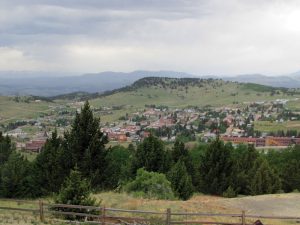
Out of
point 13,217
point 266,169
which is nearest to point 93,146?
point 13,217

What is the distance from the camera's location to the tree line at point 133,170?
124 feet

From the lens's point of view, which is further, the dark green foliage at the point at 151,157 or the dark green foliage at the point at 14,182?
the dark green foliage at the point at 14,182

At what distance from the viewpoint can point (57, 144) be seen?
4931 centimetres

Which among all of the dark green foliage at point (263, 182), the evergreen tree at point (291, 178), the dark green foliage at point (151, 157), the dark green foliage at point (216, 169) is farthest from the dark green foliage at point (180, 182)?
the evergreen tree at point (291, 178)

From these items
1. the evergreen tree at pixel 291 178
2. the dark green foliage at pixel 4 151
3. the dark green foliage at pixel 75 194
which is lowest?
the evergreen tree at pixel 291 178

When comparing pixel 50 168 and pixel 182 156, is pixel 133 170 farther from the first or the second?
pixel 182 156

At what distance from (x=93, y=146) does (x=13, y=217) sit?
49.4 feet

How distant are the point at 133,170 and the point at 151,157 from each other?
2.83 m

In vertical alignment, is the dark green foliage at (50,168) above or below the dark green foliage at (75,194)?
below

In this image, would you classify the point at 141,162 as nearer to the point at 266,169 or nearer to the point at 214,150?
the point at 214,150

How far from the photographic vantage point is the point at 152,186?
1330 inches

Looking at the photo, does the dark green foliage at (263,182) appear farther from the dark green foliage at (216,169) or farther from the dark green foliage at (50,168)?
the dark green foliage at (50,168)

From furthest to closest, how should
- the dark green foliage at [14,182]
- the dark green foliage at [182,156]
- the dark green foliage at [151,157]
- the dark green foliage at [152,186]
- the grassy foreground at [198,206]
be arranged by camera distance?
1. the dark green foliage at [182,156]
2. the dark green foliage at [14,182]
3. the dark green foliage at [151,157]
4. the dark green foliage at [152,186]
5. the grassy foreground at [198,206]

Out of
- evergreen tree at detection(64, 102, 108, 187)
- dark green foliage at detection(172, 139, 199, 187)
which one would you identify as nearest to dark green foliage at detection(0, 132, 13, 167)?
evergreen tree at detection(64, 102, 108, 187)
